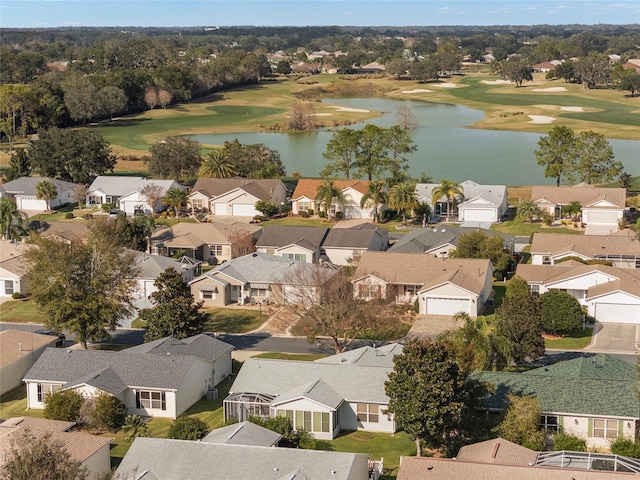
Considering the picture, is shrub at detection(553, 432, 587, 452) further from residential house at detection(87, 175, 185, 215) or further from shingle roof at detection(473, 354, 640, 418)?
residential house at detection(87, 175, 185, 215)

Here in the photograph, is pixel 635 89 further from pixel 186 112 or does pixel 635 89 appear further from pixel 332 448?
pixel 332 448

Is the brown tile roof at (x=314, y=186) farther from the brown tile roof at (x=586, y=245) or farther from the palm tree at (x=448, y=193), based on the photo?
the brown tile roof at (x=586, y=245)

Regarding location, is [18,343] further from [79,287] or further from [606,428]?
[606,428]

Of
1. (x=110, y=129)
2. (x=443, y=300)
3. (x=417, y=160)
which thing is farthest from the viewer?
(x=110, y=129)

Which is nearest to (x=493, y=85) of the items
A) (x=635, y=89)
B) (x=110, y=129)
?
(x=635, y=89)

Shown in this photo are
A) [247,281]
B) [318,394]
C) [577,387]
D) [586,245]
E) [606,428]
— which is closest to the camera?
[606,428]

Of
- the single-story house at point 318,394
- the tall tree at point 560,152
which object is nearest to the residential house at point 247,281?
the single-story house at point 318,394

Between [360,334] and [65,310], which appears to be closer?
[65,310]

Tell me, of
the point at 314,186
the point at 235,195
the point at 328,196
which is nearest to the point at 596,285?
the point at 328,196
